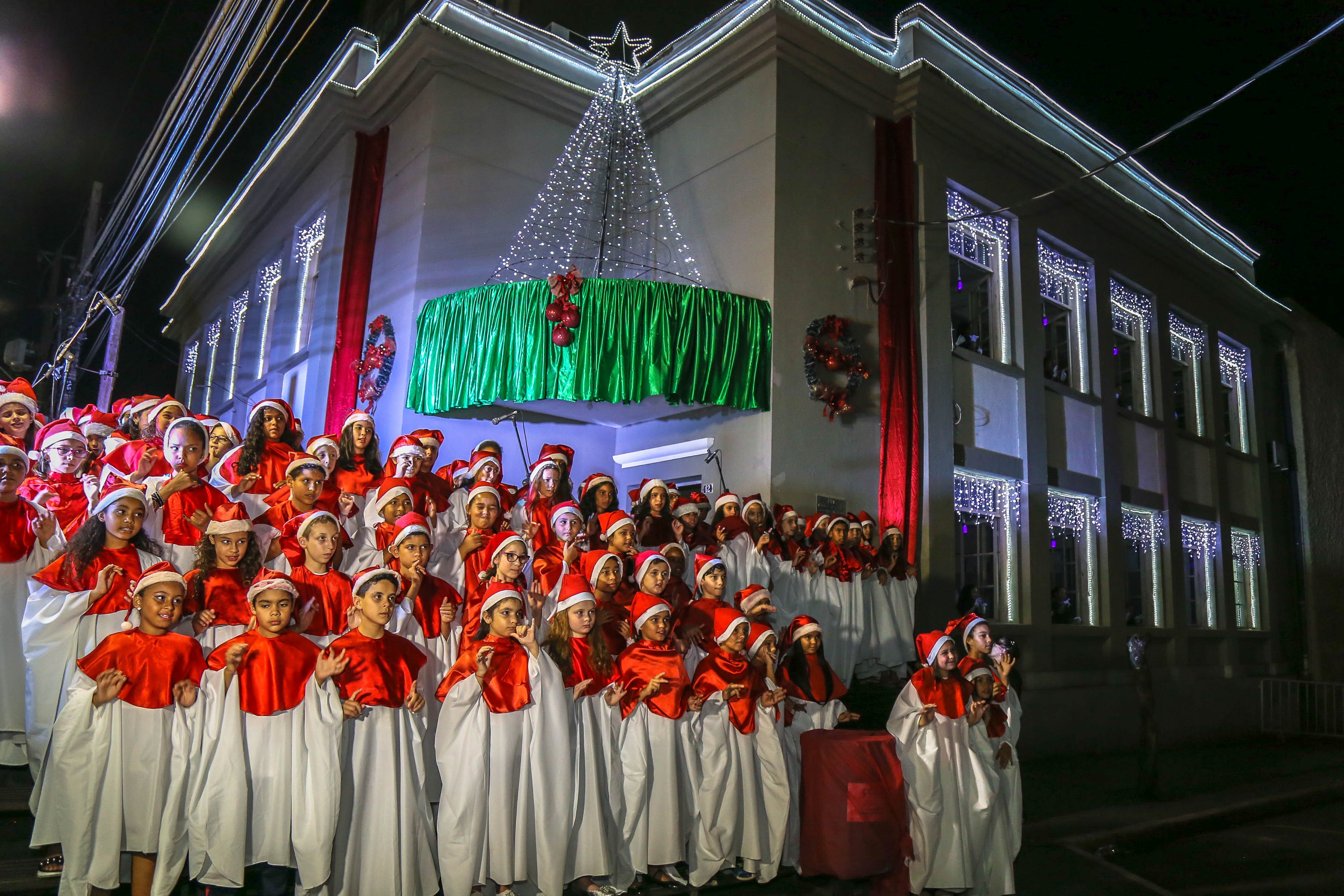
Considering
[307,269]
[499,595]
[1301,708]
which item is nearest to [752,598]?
[499,595]

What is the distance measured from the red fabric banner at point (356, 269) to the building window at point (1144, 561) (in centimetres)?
1279

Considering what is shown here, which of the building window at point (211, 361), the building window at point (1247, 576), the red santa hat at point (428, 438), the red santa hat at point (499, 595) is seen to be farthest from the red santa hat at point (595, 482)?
the building window at point (1247, 576)

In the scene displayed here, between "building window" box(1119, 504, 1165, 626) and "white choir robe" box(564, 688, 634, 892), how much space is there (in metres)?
13.0

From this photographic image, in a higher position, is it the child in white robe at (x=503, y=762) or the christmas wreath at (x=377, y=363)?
the christmas wreath at (x=377, y=363)

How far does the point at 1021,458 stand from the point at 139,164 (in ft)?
51.5

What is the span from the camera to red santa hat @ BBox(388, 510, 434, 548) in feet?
17.7

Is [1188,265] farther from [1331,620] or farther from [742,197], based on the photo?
[742,197]

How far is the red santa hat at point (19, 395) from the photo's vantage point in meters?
6.28

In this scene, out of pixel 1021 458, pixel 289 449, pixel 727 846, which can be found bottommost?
pixel 727 846

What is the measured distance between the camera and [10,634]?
5.57 metres

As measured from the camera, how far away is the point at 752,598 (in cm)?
644

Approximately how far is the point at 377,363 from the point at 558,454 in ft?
17.0

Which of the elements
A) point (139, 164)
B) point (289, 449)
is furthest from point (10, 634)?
point (139, 164)

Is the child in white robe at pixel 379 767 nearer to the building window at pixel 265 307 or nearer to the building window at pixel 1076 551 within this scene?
the building window at pixel 1076 551
